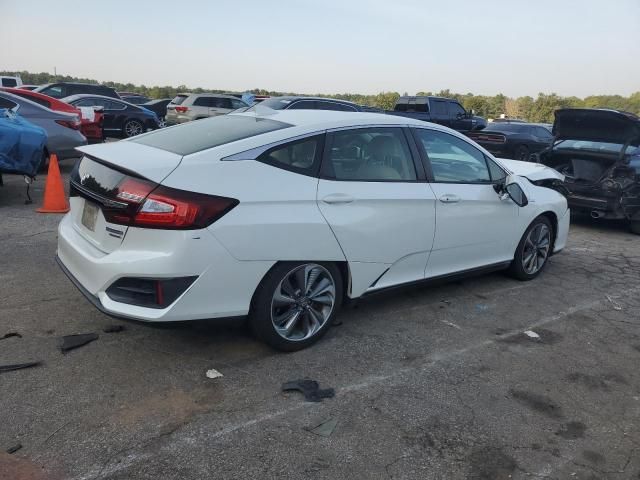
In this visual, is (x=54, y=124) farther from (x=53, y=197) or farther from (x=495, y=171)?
(x=495, y=171)

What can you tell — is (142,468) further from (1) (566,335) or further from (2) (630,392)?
(1) (566,335)

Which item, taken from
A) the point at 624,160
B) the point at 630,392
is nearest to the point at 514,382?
the point at 630,392

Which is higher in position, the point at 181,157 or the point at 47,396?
the point at 181,157

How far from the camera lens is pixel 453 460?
2.71m

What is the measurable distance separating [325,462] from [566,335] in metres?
2.59

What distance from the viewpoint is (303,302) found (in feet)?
12.0

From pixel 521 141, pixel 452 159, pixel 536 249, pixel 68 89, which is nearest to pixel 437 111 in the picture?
pixel 521 141

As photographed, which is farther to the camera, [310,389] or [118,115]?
[118,115]

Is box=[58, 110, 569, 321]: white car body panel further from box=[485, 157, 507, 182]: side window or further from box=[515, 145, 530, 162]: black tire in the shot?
box=[515, 145, 530, 162]: black tire

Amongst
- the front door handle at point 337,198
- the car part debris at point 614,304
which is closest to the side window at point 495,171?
the car part debris at point 614,304

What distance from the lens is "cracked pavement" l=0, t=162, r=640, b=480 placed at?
2.63 m

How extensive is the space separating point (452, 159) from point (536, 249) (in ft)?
5.53

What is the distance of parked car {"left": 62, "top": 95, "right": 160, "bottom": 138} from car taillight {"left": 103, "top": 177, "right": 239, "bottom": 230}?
15.3 meters

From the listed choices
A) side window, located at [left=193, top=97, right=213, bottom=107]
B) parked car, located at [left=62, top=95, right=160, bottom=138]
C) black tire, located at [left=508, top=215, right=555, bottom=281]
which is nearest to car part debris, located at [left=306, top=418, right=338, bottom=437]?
black tire, located at [left=508, top=215, right=555, bottom=281]
